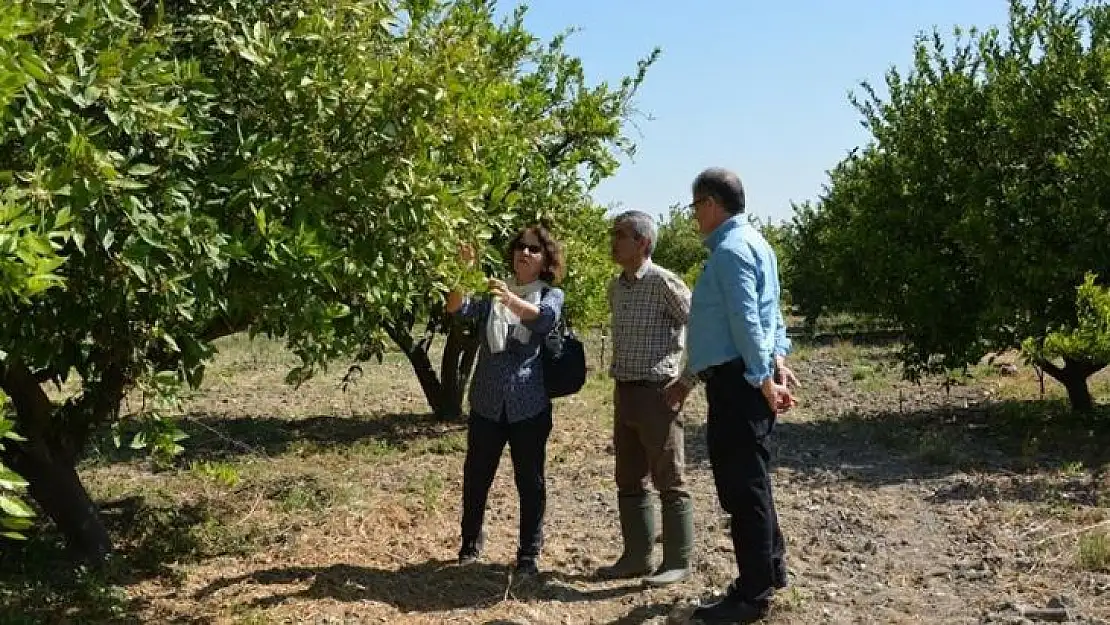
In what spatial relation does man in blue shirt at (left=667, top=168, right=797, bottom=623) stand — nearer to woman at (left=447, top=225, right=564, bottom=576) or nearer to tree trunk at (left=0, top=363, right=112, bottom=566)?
woman at (left=447, top=225, right=564, bottom=576)

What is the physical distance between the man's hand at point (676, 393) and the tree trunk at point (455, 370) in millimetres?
6602

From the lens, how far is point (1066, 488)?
7.47 metres

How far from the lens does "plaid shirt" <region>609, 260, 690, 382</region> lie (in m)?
5.11

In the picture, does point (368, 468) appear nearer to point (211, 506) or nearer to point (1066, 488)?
point (211, 506)

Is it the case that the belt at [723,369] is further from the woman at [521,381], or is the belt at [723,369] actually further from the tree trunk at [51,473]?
the tree trunk at [51,473]

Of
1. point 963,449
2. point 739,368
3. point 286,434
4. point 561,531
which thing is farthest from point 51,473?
point 963,449

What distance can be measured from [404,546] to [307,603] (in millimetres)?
1138

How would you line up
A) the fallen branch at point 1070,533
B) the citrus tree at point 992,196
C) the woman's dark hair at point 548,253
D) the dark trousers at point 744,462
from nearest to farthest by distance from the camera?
1. the dark trousers at point 744,462
2. the woman's dark hair at point 548,253
3. the fallen branch at point 1070,533
4. the citrus tree at point 992,196

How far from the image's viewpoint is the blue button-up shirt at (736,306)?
4316mm

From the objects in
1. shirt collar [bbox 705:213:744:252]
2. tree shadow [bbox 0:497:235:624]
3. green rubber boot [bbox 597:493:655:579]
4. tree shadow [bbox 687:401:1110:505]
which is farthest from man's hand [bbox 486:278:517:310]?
tree shadow [bbox 687:401:1110:505]

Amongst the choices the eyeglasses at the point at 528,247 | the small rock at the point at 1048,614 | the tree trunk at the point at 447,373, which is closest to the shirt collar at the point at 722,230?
the eyeglasses at the point at 528,247

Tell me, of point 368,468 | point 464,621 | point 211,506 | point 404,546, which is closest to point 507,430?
point 464,621

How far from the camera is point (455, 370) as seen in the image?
1195cm

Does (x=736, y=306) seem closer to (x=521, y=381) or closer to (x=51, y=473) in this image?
(x=521, y=381)
